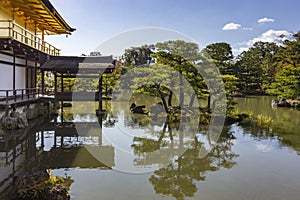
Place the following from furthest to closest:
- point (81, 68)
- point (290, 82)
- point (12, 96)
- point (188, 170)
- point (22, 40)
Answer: point (290, 82)
point (22, 40)
point (81, 68)
point (12, 96)
point (188, 170)

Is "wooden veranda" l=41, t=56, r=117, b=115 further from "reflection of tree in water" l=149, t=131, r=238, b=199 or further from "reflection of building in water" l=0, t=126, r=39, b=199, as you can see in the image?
"reflection of tree in water" l=149, t=131, r=238, b=199

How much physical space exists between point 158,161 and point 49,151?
3.02m

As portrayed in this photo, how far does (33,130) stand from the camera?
10258 millimetres

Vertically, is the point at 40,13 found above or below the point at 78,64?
above

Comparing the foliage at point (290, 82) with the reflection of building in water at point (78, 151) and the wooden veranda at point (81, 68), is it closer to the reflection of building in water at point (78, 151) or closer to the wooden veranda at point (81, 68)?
the wooden veranda at point (81, 68)

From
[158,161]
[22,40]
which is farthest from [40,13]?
[158,161]

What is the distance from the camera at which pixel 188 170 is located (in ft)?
21.7

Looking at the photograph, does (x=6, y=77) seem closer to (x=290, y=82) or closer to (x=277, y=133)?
(x=277, y=133)

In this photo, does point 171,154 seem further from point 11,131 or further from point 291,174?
point 11,131

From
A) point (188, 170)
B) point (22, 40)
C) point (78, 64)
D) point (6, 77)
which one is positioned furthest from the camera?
point (78, 64)

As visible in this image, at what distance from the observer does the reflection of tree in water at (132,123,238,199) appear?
18.4ft

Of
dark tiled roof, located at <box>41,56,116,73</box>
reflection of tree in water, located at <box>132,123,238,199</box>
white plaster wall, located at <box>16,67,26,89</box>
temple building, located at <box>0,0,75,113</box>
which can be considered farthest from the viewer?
white plaster wall, located at <box>16,67,26,89</box>

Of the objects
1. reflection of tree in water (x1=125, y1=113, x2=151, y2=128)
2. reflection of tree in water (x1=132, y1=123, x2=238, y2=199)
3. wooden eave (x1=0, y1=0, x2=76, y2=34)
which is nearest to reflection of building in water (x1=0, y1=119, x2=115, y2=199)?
reflection of tree in water (x1=132, y1=123, x2=238, y2=199)

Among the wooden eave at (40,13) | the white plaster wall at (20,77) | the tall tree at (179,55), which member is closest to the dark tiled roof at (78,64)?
the white plaster wall at (20,77)
